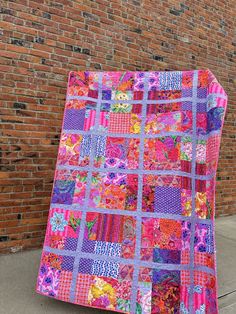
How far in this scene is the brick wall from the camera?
343 centimetres

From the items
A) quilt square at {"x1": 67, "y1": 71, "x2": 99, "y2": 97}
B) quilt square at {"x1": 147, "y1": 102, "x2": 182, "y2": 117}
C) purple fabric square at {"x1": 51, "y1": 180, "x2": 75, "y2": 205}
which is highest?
quilt square at {"x1": 67, "y1": 71, "x2": 99, "y2": 97}

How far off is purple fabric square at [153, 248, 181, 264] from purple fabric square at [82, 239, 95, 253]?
0.43 metres

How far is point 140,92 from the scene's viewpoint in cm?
286

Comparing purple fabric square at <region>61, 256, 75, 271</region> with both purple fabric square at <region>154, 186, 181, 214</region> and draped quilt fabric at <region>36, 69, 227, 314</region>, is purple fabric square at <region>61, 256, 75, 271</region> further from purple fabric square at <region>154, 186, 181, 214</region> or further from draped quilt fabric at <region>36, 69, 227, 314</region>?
purple fabric square at <region>154, 186, 181, 214</region>

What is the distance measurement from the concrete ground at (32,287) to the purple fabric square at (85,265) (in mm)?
295

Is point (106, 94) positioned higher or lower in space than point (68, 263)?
higher

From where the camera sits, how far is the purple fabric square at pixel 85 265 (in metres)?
2.46

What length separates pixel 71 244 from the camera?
100 inches

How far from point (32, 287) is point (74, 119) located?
136 cm

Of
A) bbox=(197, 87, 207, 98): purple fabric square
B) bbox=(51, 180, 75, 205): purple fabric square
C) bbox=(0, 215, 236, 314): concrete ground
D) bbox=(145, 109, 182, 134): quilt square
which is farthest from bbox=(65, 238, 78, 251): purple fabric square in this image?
bbox=(197, 87, 207, 98): purple fabric square

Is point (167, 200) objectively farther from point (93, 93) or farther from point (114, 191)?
point (93, 93)

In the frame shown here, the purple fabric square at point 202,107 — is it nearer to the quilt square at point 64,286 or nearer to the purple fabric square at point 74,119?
the purple fabric square at point 74,119

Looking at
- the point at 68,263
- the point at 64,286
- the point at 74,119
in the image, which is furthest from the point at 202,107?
the point at 64,286

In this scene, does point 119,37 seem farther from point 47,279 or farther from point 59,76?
point 47,279
